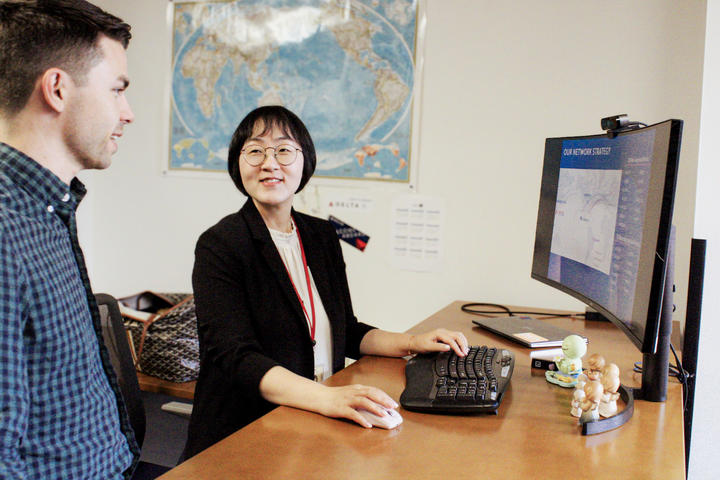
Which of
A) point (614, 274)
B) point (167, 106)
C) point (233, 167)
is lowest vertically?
point (614, 274)

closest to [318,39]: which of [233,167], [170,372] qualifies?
[233,167]

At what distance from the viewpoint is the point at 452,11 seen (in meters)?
2.52

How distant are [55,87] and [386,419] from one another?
788mm

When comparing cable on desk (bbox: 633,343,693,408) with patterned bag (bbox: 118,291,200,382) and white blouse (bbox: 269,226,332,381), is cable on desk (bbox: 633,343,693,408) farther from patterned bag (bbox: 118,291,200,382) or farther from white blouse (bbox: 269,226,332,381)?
patterned bag (bbox: 118,291,200,382)

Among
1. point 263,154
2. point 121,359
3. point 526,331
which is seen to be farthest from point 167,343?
point 526,331

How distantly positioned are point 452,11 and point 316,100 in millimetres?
668

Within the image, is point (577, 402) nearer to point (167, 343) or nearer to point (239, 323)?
point (239, 323)

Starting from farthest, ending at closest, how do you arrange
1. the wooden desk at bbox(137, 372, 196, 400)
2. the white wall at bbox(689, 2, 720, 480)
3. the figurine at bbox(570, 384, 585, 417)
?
the wooden desk at bbox(137, 372, 196, 400) < the white wall at bbox(689, 2, 720, 480) < the figurine at bbox(570, 384, 585, 417)

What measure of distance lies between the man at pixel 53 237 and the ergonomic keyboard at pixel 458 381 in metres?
0.57

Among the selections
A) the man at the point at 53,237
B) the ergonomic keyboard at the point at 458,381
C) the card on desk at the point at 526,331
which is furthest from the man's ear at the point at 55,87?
the card on desk at the point at 526,331

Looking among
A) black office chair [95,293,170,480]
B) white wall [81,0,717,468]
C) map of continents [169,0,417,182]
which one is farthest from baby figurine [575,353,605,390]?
map of continents [169,0,417,182]

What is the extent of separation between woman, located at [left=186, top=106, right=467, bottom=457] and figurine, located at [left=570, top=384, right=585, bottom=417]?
315mm

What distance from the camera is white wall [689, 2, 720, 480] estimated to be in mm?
1954

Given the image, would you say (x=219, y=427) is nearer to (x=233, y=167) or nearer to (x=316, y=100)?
(x=233, y=167)
